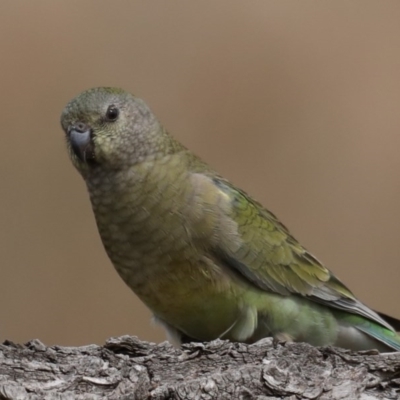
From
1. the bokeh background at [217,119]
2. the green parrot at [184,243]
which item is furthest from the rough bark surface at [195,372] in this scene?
the bokeh background at [217,119]

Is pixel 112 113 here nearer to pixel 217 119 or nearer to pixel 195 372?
pixel 195 372

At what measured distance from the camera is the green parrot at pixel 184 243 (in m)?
2.13

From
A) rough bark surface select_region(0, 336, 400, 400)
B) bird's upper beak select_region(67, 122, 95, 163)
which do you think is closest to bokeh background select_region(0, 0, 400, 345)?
bird's upper beak select_region(67, 122, 95, 163)

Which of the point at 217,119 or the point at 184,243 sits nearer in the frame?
the point at 184,243

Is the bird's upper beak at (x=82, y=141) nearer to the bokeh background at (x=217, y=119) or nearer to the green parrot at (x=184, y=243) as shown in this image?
the green parrot at (x=184, y=243)

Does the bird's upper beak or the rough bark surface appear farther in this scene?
the bird's upper beak

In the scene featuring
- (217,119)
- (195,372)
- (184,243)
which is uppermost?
(217,119)

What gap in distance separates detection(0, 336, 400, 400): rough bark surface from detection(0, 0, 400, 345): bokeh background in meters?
1.82

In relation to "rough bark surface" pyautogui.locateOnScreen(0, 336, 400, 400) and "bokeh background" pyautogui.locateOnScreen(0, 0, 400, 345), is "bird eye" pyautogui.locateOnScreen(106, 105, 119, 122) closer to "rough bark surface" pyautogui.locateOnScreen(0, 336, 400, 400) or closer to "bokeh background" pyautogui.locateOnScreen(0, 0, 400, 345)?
"rough bark surface" pyautogui.locateOnScreen(0, 336, 400, 400)

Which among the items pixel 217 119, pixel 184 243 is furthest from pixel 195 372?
pixel 217 119

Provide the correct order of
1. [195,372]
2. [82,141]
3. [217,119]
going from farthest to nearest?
[217,119] < [82,141] < [195,372]

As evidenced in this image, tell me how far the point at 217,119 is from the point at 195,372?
6.51 feet

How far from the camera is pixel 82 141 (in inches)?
83.3

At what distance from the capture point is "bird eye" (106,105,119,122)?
2.17 meters
